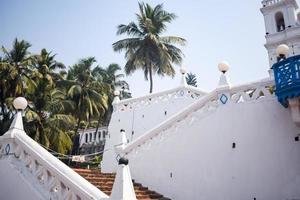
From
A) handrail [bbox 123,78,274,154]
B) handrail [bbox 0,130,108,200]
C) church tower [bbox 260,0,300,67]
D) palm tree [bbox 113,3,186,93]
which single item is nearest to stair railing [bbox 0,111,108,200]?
handrail [bbox 0,130,108,200]

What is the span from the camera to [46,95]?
70.2 feet

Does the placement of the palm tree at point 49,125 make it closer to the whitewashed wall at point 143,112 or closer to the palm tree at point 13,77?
the palm tree at point 13,77

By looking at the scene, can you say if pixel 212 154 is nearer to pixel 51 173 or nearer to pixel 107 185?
pixel 107 185

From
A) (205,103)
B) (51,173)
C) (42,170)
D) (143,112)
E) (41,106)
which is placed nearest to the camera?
(51,173)

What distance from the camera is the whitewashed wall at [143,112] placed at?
49.3 ft

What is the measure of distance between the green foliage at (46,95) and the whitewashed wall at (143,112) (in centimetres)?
587

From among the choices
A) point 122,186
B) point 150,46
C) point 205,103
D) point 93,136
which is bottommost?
point 122,186

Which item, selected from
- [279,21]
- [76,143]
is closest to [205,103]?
[76,143]

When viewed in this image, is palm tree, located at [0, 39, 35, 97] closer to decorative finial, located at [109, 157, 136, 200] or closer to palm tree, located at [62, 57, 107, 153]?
palm tree, located at [62, 57, 107, 153]

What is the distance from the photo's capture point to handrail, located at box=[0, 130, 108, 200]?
5.04m

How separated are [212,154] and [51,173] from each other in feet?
15.8

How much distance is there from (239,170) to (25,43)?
20029 mm

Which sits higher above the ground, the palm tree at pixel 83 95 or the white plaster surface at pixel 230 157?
the palm tree at pixel 83 95

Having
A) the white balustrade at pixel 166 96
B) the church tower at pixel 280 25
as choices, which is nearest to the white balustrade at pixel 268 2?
the church tower at pixel 280 25
